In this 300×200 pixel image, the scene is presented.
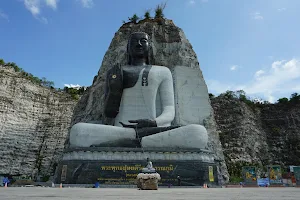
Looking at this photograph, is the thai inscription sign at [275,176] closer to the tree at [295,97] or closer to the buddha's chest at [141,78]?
the buddha's chest at [141,78]

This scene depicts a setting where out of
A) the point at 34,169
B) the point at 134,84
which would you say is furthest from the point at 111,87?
the point at 34,169

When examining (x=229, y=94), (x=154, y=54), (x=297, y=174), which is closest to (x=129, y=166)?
(x=297, y=174)

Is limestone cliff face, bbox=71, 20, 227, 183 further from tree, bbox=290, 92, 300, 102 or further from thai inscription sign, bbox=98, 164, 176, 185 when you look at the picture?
tree, bbox=290, 92, 300, 102

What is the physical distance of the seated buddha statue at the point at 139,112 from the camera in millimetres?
7512

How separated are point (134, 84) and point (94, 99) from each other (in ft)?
16.5

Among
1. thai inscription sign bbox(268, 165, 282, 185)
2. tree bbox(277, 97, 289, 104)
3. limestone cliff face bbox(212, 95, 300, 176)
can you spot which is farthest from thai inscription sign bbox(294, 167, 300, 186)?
tree bbox(277, 97, 289, 104)

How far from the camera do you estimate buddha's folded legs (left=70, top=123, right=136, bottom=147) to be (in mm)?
7453

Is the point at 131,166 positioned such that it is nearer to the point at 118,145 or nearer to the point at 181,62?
the point at 118,145

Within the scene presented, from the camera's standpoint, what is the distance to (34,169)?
60.6 ft

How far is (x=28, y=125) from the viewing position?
19.8m

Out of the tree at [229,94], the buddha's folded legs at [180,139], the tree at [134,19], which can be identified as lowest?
the buddha's folded legs at [180,139]

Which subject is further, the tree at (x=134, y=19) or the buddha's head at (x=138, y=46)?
the tree at (x=134, y=19)

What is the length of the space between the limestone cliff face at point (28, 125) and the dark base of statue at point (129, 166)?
13117mm

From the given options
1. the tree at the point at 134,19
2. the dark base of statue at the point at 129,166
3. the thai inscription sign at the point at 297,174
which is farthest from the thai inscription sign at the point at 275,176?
the tree at the point at 134,19
